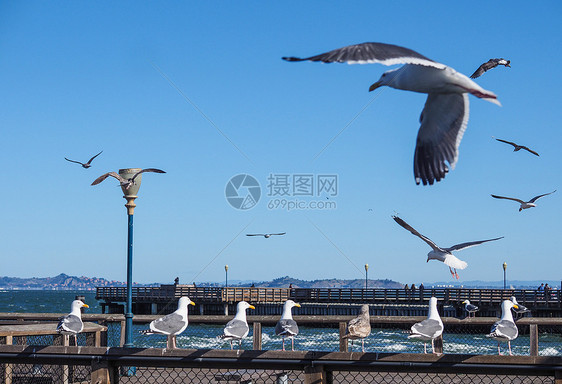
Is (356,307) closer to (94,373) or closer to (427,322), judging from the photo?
(427,322)

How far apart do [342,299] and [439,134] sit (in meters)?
51.7

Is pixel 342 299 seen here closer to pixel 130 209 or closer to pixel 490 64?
pixel 130 209

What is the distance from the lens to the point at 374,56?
10.7ft

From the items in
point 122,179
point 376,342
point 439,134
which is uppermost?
point 122,179

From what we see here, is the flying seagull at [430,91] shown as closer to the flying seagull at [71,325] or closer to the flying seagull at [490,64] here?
the flying seagull at [490,64]

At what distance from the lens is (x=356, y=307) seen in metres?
49.6

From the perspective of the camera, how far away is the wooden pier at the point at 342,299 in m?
47.7

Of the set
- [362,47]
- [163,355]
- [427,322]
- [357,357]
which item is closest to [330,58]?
[362,47]

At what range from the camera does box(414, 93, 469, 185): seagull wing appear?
403 cm

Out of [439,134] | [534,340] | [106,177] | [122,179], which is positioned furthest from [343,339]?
[106,177]

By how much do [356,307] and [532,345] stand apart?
40.5 meters

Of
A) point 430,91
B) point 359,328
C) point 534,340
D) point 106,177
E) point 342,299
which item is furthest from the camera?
point 342,299

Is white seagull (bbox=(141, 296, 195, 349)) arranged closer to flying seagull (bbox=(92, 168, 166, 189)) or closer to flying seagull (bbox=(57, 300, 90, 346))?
flying seagull (bbox=(57, 300, 90, 346))

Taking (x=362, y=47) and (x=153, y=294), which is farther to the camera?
(x=153, y=294)
